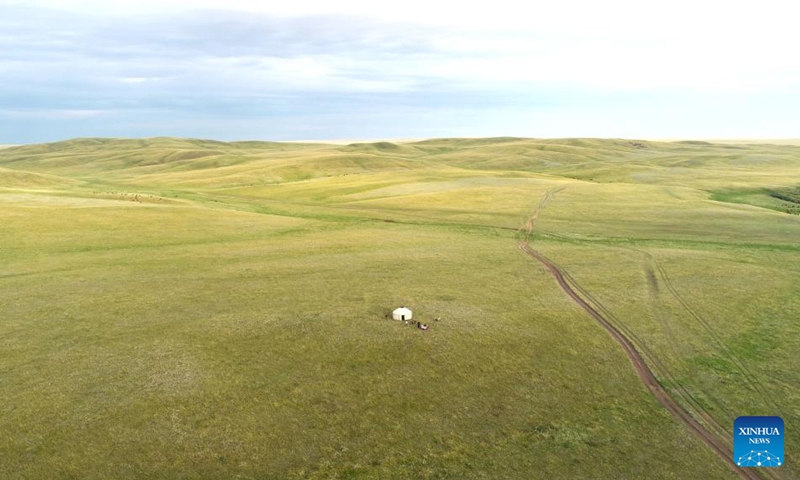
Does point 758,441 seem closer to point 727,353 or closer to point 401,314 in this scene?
point 727,353

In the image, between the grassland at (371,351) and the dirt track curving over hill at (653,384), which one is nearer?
the grassland at (371,351)

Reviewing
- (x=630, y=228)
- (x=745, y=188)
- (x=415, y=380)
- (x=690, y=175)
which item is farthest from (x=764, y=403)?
(x=690, y=175)

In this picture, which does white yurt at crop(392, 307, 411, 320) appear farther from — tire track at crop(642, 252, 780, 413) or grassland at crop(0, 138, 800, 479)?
tire track at crop(642, 252, 780, 413)

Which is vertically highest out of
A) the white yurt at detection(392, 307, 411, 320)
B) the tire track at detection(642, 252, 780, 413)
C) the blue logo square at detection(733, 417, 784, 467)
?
the white yurt at detection(392, 307, 411, 320)

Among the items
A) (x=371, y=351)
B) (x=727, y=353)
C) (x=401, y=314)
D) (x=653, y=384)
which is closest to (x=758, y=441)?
(x=653, y=384)

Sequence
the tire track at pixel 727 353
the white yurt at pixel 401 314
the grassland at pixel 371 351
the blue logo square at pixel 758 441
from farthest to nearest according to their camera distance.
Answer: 1. the white yurt at pixel 401 314
2. the tire track at pixel 727 353
3. the blue logo square at pixel 758 441
4. the grassland at pixel 371 351

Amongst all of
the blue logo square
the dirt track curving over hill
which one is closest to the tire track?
the blue logo square

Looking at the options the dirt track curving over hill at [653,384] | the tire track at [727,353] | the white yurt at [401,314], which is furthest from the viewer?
the white yurt at [401,314]

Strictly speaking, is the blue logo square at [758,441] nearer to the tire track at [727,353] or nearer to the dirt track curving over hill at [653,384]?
the dirt track curving over hill at [653,384]

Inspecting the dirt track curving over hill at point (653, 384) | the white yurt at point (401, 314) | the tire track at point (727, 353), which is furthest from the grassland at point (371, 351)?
the white yurt at point (401, 314)
